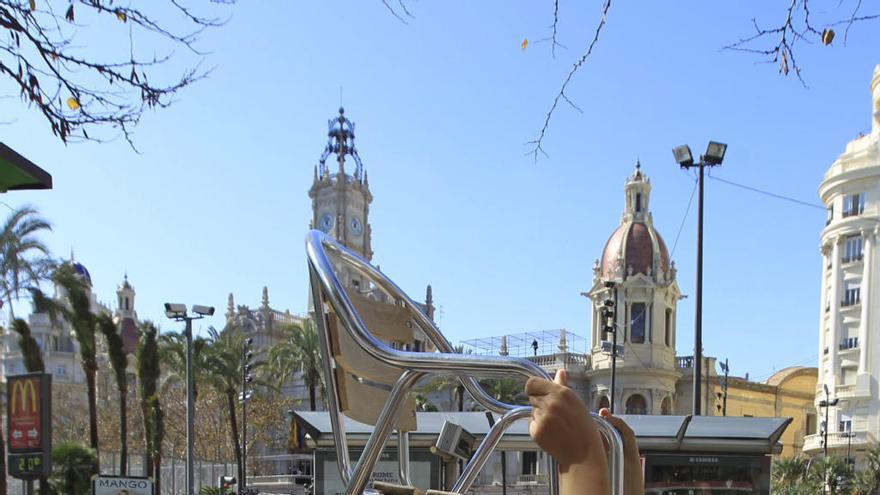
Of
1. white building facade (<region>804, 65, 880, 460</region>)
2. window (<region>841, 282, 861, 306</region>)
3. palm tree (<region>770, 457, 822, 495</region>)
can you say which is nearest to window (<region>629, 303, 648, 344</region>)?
white building facade (<region>804, 65, 880, 460</region>)

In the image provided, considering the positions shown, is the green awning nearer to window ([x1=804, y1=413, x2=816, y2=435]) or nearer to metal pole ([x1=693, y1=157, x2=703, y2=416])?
metal pole ([x1=693, y1=157, x2=703, y2=416])

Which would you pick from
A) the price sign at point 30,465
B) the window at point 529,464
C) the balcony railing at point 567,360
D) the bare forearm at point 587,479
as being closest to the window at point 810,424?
the balcony railing at point 567,360

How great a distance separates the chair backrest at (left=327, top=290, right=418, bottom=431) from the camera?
4191mm

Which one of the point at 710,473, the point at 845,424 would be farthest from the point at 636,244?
the point at 710,473

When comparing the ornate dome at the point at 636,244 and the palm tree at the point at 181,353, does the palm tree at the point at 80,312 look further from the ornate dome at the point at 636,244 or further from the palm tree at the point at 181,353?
the ornate dome at the point at 636,244

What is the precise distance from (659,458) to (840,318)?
40.3 metres

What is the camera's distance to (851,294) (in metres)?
48.9

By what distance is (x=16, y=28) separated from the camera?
497cm

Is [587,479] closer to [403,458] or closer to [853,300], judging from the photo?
[403,458]

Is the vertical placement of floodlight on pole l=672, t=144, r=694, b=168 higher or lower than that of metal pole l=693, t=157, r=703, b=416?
higher

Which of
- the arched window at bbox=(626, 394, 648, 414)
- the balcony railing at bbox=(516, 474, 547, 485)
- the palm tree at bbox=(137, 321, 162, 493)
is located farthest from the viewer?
the arched window at bbox=(626, 394, 648, 414)

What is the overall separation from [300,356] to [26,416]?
3202 centimetres

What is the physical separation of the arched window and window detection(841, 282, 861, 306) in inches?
516

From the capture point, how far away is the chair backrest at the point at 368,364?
4191mm
